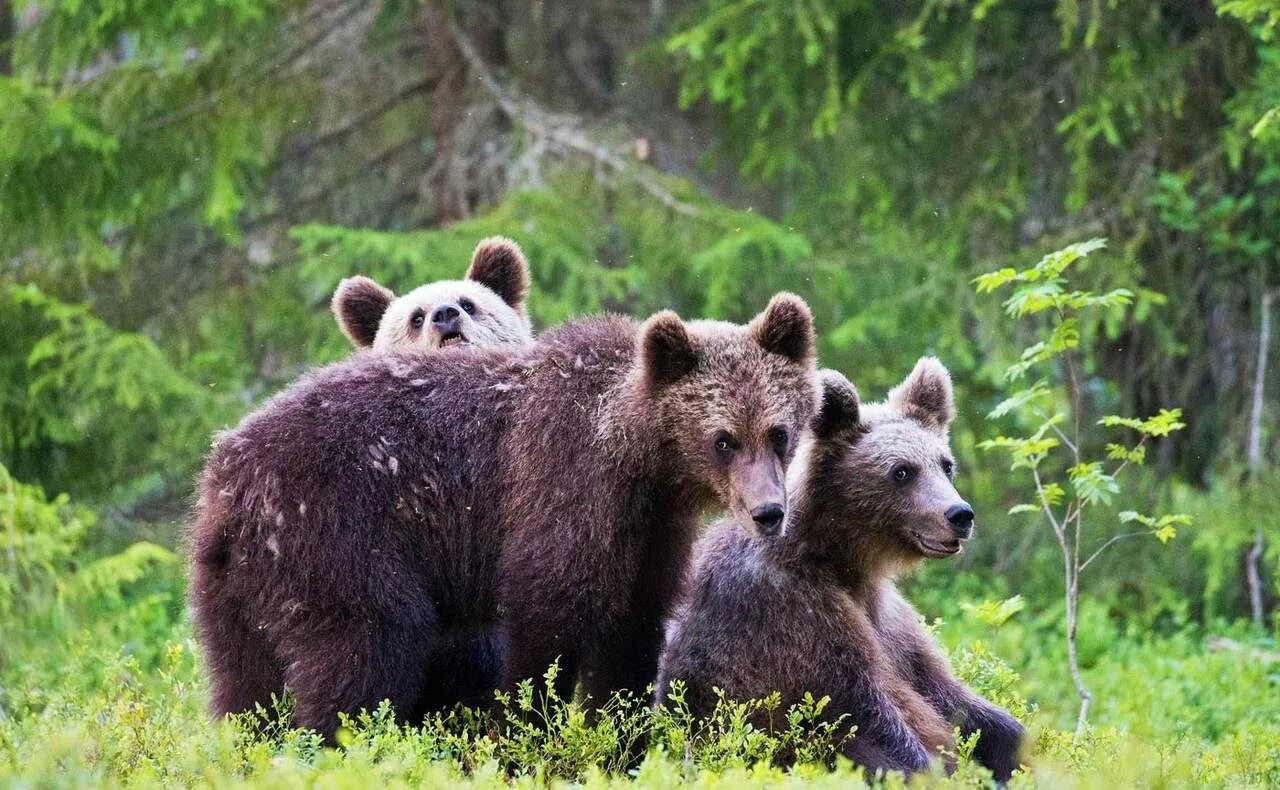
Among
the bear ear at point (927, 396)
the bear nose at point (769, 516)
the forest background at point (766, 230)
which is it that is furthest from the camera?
the forest background at point (766, 230)

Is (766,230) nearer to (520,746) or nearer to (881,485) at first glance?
(881,485)

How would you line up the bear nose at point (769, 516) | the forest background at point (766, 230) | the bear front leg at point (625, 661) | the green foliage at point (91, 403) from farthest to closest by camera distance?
the green foliage at point (91, 403)
the forest background at point (766, 230)
the bear front leg at point (625, 661)
the bear nose at point (769, 516)

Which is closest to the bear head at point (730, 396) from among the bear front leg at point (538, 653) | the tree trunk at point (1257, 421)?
the bear front leg at point (538, 653)

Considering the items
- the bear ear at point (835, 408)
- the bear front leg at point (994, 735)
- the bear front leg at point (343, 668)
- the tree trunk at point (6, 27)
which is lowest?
the bear front leg at point (994, 735)

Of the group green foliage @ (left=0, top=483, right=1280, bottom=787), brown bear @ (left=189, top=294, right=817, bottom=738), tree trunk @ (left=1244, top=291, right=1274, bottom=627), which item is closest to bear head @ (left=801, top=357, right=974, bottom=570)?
brown bear @ (left=189, top=294, right=817, bottom=738)

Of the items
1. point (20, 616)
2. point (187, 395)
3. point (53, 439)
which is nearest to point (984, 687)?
point (20, 616)

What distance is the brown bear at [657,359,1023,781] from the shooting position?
7.04 meters

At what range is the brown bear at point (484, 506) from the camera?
22.4 feet

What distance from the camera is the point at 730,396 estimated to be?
6977 millimetres

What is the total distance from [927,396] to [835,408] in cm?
54

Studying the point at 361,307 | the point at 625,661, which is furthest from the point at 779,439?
the point at 361,307

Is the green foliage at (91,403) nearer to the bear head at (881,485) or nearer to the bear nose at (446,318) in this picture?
the bear nose at (446,318)

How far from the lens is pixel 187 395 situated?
13.7 meters

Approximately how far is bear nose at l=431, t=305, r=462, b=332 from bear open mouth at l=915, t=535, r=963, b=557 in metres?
2.67
